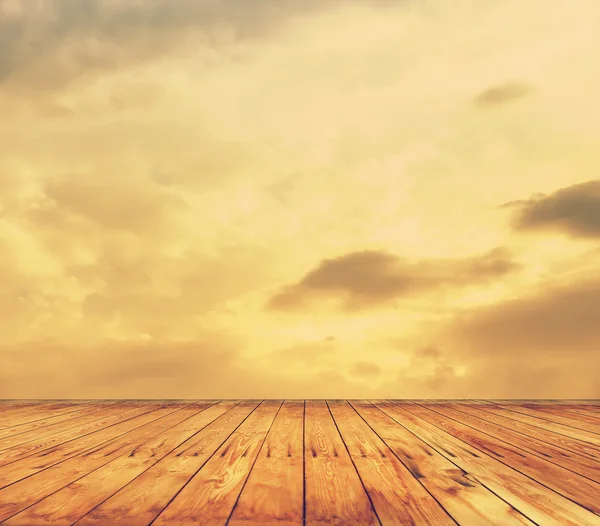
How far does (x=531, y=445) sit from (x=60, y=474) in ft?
7.37

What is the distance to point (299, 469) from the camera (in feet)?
6.22

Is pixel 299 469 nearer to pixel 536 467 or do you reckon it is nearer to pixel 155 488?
pixel 155 488

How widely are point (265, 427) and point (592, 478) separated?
1725 mm

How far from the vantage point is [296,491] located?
63.6 inches

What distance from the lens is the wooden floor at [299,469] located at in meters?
1.43

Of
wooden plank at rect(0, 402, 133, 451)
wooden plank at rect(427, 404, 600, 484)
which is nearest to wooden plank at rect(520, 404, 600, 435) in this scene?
wooden plank at rect(427, 404, 600, 484)

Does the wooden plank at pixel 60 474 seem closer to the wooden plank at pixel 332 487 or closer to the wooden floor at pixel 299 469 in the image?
the wooden floor at pixel 299 469

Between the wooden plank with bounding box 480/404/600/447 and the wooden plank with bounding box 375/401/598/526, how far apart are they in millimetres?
762

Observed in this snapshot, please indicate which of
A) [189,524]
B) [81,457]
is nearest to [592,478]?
[189,524]

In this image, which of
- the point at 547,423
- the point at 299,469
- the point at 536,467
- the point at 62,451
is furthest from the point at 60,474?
the point at 547,423

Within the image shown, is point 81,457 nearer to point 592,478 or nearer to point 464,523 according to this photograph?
point 464,523

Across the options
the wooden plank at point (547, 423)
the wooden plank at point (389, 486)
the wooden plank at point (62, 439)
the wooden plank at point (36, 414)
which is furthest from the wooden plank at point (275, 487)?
the wooden plank at point (36, 414)

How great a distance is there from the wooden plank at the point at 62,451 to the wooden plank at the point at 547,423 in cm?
264

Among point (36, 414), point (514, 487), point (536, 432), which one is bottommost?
point (514, 487)
